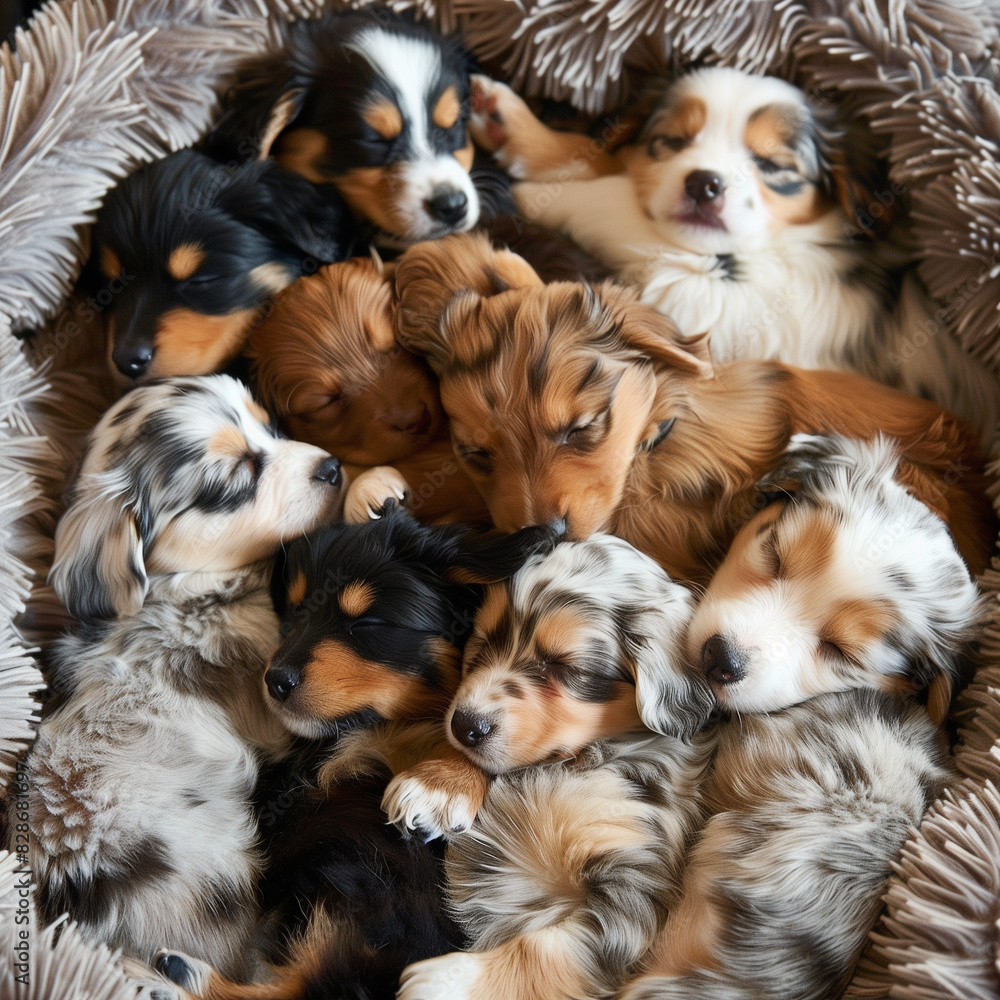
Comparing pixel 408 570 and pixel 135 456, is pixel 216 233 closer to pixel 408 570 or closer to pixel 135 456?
pixel 135 456

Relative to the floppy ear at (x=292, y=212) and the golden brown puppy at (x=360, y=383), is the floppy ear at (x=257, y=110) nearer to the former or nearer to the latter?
the floppy ear at (x=292, y=212)

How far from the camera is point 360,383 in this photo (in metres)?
2.24

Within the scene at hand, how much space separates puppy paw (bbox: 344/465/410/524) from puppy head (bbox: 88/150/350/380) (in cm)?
54

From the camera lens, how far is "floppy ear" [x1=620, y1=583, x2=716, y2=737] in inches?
69.6

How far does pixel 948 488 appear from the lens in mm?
2092

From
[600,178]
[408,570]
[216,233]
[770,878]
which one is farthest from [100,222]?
[770,878]

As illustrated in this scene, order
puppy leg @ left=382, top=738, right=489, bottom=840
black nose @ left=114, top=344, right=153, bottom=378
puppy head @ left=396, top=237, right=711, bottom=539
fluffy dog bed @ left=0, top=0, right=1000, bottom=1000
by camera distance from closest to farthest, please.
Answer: puppy leg @ left=382, top=738, right=489, bottom=840 < puppy head @ left=396, top=237, right=711, bottom=539 < fluffy dog bed @ left=0, top=0, right=1000, bottom=1000 < black nose @ left=114, top=344, right=153, bottom=378

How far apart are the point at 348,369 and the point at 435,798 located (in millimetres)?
1032

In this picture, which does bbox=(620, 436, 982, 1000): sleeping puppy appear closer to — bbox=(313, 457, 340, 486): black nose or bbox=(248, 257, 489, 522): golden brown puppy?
bbox=(248, 257, 489, 522): golden brown puppy

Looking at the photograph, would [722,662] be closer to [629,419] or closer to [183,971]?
[629,419]

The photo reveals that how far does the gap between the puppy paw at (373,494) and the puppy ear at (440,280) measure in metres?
0.30

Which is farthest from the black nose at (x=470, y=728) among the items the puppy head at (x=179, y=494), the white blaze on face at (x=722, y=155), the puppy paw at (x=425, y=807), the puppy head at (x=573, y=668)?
the white blaze on face at (x=722, y=155)

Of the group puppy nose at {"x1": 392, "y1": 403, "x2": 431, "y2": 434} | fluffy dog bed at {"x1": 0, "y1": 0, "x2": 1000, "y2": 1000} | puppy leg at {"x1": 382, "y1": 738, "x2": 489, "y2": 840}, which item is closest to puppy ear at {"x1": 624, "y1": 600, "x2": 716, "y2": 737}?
puppy leg at {"x1": 382, "y1": 738, "x2": 489, "y2": 840}

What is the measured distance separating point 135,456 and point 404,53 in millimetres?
1245
